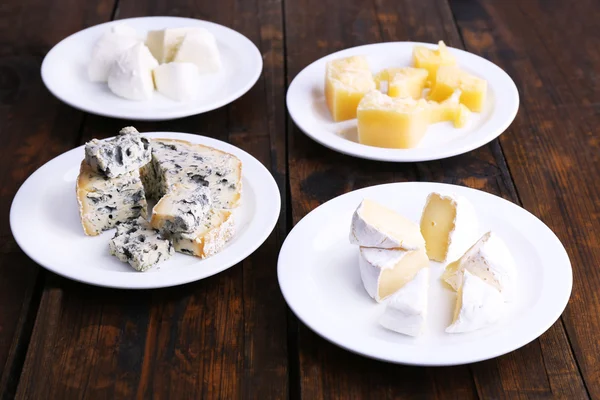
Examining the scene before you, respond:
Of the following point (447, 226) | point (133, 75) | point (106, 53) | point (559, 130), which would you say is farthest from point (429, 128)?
point (106, 53)

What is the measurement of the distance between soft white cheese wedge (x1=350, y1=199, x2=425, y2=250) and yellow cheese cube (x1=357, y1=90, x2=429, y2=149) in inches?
14.3

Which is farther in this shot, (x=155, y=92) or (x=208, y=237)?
(x=155, y=92)

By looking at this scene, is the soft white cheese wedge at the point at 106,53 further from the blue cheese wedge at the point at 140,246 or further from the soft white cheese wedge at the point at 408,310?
the soft white cheese wedge at the point at 408,310

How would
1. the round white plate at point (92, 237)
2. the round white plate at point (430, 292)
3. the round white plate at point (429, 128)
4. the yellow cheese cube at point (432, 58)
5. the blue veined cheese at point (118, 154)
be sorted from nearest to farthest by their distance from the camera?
the round white plate at point (430, 292) < the round white plate at point (92, 237) < the blue veined cheese at point (118, 154) < the round white plate at point (429, 128) < the yellow cheese cube at point (432, 58)

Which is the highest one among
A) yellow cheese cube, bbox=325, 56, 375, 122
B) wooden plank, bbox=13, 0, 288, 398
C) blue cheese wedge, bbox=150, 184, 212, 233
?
blue cheese wedge, bbox=150, 184, 212, 233

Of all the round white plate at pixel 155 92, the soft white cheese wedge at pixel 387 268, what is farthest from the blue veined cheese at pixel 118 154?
the soft white cheese wedge at pixel 387 268

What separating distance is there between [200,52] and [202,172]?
1.75 feet

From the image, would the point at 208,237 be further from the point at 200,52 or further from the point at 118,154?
the point at 200,52

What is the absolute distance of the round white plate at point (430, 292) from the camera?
1075 millimetres

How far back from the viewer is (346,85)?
5.49ft

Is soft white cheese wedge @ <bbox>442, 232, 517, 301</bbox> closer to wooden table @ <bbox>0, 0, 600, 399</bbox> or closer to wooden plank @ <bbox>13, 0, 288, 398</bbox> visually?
wooden table @ <bbox>0, 0, 600, 399</bbox>

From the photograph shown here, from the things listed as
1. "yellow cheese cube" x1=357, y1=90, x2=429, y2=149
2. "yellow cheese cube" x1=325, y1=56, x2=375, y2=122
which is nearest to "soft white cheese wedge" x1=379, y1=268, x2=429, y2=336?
"yellow cheese cube" x1=357, y1=90, x2=429, y2=149

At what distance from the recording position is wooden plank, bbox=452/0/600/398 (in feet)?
3.85

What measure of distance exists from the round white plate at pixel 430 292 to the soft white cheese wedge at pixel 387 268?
0.03 meters
